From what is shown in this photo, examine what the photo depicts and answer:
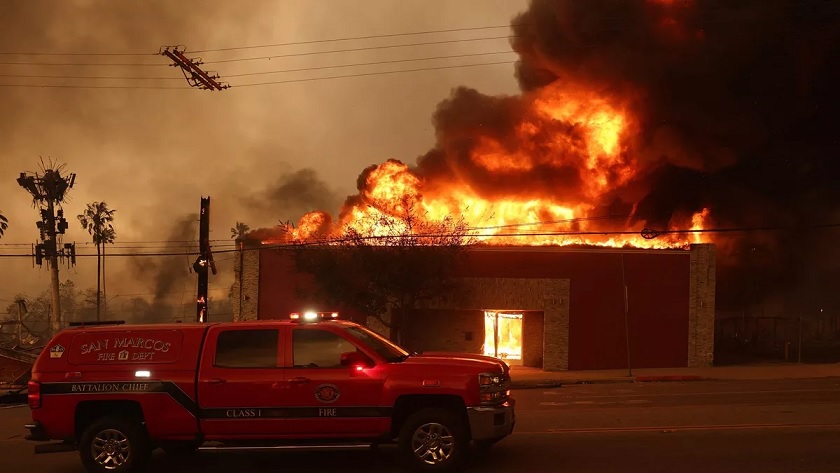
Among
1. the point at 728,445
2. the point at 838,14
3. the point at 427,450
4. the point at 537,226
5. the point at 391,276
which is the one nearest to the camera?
the point at 427,450

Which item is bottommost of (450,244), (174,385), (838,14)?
(174,385)

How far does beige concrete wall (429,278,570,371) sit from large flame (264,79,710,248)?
7456 mm

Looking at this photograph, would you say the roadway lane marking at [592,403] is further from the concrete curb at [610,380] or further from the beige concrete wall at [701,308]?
the beige concrete wall at [701,308]

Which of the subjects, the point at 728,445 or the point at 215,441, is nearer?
the point at 215,441

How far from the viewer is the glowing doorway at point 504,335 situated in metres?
31.8

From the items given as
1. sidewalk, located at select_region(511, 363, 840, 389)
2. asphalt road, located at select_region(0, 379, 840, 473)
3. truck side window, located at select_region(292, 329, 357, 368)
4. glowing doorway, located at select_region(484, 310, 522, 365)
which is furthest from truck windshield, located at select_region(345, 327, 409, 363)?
glowing doorway, located at select_region(484, 310, 522, 365)

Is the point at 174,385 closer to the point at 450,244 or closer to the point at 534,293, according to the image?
the point at 450,244

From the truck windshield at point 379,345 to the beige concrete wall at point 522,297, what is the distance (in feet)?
67.3

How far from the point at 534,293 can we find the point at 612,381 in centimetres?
610

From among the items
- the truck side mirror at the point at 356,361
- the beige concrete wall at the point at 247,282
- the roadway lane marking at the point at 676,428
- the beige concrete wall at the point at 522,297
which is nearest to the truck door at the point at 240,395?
the truck side mirror at the point at 356,361

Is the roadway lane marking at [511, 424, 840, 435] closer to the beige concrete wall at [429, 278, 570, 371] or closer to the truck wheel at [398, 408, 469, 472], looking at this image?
the truck wheel at [398, 408, 469, 472]

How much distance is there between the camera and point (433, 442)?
936cm

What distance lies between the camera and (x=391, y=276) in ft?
94.7

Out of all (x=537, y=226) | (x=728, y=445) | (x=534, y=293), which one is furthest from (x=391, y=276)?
(x=728, y=445)
